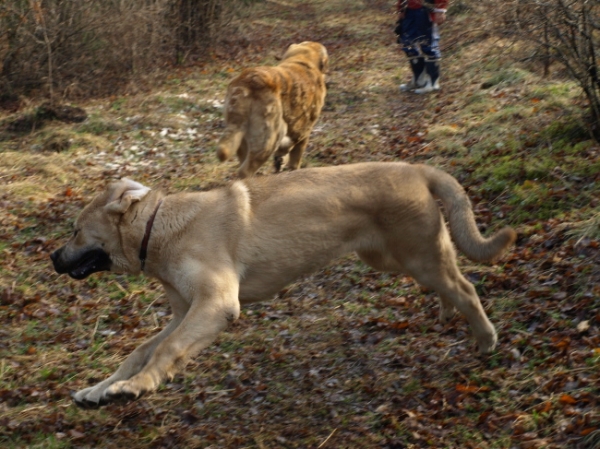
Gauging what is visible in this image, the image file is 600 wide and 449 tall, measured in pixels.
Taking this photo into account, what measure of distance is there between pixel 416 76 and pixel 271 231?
10053 mm

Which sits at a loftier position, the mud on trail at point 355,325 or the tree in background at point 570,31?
the tree in background at point 570,31

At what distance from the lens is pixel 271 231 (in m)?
5.96

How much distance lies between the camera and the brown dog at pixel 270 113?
9789 mm

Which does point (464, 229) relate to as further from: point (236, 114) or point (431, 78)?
point (431, 78)

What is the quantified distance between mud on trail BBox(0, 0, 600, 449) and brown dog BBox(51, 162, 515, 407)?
2.43ft

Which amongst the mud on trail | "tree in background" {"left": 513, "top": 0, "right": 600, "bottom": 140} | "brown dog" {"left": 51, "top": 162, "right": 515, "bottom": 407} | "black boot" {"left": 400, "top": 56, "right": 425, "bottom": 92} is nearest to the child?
"black boot" {"left": 400, "top": 56, "right": 425, "bottom": 92}

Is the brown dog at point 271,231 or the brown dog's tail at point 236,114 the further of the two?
the brown dog's tail at point 236,114

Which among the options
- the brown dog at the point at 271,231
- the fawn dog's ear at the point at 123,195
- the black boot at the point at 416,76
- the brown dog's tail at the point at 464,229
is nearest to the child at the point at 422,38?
the black boot at the point at 416,76

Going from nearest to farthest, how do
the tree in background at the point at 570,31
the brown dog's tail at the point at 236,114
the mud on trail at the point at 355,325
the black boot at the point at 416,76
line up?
1. the mud on trail at the point at 355,325
2. the tree in background at the point at 570,31
3. the brown dog's tail at the point at 236,114
4. the black boot at the point at 416,76

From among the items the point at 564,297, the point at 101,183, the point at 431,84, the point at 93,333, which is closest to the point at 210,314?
the point at 93,333

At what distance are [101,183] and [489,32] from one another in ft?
18.9

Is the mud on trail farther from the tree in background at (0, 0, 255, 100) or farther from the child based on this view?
the tree in background at (0, 0, 255, 100)

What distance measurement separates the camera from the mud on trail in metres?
5.68

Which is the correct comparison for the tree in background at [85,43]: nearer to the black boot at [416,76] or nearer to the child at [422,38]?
the child at [422,38]
